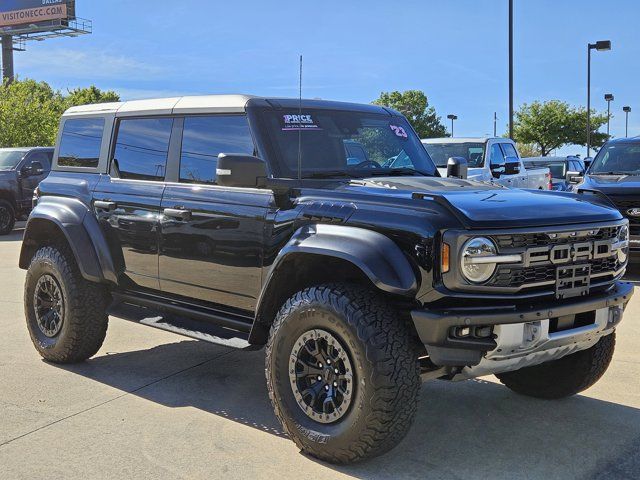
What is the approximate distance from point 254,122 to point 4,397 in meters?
2.42

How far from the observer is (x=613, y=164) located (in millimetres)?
10227

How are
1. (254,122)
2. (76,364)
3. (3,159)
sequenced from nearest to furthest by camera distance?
(254,122) < (76,364) < (3,159)

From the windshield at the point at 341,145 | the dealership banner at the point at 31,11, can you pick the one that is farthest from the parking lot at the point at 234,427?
the dealership banner at the point at 31,11

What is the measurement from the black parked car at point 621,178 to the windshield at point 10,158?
12.2 m

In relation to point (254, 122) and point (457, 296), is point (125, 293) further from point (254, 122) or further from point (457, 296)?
point (457, 296)

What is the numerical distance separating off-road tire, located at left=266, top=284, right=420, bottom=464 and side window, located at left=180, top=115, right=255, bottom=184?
46.2 inches

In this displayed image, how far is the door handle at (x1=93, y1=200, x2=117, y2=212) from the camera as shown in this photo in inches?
192

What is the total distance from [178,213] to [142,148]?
0.81m

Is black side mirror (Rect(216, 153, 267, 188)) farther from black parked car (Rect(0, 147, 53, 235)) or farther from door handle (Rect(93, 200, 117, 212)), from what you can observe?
black parked car (Rect(0, 147, 53, 235))

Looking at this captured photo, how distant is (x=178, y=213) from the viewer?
14.3 ft

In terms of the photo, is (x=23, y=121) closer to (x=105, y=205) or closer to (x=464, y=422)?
(x=105, y=205)

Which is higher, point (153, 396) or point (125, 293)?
point (125, 293)

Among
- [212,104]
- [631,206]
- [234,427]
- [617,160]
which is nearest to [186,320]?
[234,427]

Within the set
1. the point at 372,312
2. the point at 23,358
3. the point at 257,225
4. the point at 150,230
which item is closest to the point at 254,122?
the point at 257,225
